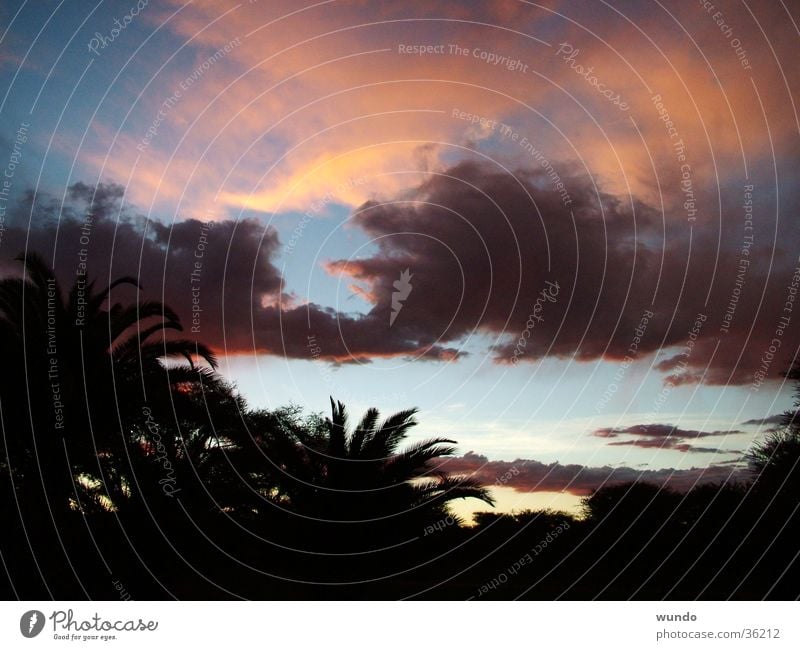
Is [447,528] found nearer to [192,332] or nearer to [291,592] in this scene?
[291,592]

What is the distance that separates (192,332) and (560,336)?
6.47m

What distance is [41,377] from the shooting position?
13727 millimetres
